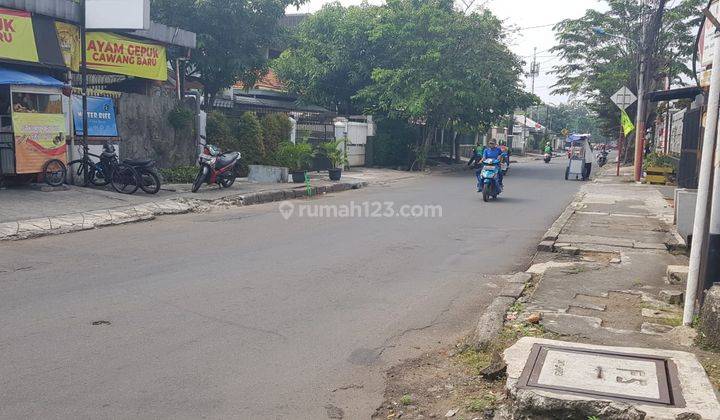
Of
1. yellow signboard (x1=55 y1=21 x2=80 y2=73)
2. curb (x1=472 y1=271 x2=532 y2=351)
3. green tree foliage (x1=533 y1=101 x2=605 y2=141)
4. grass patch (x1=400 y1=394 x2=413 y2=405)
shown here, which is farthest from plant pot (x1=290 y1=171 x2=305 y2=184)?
green tree foliage (x1=533 y1=101 x2=605 y2=141)

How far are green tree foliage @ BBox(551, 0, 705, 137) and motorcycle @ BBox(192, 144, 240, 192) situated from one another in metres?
22.8

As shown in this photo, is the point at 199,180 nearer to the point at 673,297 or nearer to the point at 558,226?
the point at 558,226

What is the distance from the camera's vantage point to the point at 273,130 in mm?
21078

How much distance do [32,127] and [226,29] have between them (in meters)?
13.6

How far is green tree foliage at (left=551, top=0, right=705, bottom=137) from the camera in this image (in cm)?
3353

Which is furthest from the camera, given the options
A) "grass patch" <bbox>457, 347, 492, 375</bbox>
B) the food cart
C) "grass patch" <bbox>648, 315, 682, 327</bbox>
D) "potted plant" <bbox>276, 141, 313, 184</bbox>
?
"potted plant" <bbox>276, 141, 313, 184</bbox>

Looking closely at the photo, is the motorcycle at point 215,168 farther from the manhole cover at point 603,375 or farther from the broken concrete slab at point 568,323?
the manhole cover at point 603,375

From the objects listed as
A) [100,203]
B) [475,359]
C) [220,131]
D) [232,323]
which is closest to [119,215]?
[100,203]

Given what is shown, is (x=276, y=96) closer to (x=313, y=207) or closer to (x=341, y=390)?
(x=313, y=207)

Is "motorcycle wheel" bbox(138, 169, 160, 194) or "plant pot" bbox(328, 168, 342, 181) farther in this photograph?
"plant pot" bbox(328, 168, 342, 181)

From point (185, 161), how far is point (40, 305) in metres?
12.7

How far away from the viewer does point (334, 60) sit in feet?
97.7

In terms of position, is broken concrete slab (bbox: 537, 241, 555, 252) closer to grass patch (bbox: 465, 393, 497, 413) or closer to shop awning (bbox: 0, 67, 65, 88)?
grass patch (bbox: 465, 393, 497, 413)

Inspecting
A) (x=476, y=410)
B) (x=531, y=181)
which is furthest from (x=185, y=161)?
(x=476, y=410)
